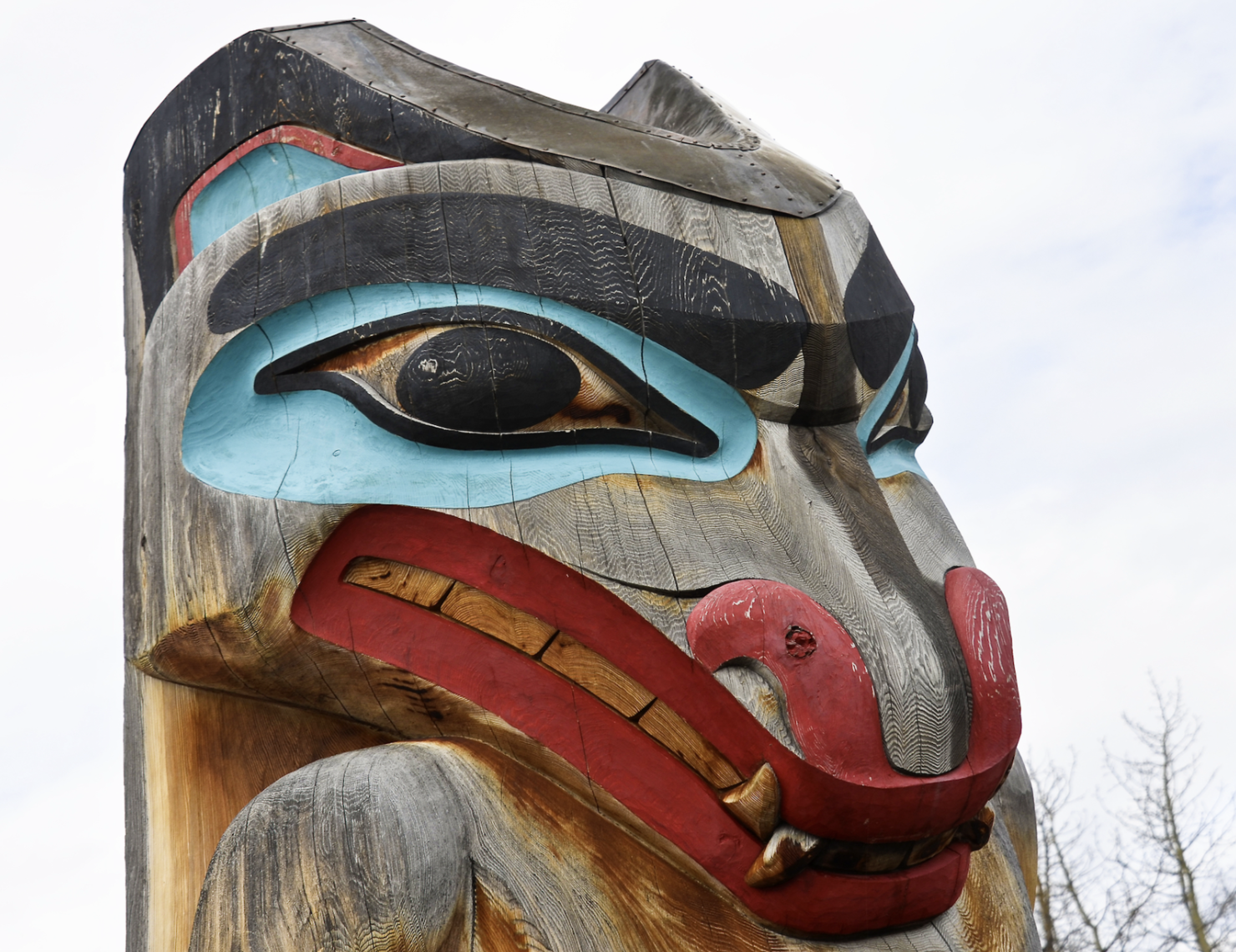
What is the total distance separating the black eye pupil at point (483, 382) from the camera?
2219mm

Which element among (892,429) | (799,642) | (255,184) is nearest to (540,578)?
(799,642)

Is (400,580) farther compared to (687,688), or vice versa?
(400,580)

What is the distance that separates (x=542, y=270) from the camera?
233 cm

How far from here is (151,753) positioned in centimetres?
255

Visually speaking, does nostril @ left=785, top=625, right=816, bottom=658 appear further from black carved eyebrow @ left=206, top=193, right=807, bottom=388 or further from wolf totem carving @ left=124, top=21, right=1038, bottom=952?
black carved eyebrow @ left=206, top=193, right=807, bottom=388

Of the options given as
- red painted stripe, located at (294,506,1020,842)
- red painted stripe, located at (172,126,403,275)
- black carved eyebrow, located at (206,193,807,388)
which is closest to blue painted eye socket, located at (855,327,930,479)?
black carved eyebrow, located at (206,193,807,388)

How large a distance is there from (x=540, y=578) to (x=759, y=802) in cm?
50

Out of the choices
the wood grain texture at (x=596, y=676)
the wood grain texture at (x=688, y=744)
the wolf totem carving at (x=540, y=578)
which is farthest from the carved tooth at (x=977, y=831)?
the wood grain texture at (x=596, y=676)

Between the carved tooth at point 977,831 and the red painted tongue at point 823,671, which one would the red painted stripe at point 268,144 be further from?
the carved tooth at point 977,831

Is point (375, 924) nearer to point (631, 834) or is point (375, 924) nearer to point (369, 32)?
point (631, 834)

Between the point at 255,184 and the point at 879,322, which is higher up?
the point at 255,184

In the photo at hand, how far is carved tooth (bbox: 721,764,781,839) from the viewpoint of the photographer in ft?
6.59

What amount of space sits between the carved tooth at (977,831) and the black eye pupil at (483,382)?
99 centimetres

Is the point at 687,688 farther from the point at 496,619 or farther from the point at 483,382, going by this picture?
the point at 483,382
